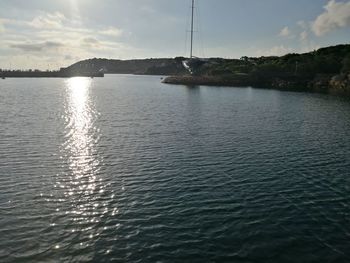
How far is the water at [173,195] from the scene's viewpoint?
63.9 feet

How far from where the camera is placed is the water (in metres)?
19.5

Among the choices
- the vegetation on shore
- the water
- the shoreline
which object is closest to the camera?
the water

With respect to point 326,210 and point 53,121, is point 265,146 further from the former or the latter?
point 53,121

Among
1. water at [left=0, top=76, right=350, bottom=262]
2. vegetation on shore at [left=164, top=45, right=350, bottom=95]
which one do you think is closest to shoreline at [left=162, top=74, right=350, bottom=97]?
vegetation on shore at [left=164, top=45, right=350, bottom=95]

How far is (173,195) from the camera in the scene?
89.2ft

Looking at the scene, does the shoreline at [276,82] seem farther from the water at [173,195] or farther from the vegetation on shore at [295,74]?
the water at [173,195]

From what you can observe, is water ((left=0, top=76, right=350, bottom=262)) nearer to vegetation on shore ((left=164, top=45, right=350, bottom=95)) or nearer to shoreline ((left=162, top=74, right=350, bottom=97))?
shoreline ((left=162, top=74, right=350, bottom=97))

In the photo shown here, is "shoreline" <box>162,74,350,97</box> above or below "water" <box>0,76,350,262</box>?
above

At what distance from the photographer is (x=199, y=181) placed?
30.7 metres

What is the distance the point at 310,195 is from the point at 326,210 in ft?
9.33

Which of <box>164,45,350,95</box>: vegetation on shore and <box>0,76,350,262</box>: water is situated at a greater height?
<box>164,45,350,95</box>: vegetation on shore

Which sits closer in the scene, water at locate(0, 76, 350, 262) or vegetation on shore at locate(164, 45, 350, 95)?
water at locate(0, 76, 350, 262)

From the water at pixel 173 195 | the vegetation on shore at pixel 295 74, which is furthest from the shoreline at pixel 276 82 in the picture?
the water at pixel 173 195

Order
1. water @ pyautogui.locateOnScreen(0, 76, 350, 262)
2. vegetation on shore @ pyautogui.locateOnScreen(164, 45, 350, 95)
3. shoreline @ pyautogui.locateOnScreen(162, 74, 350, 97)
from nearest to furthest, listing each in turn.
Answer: water @ pyautogui.locateOnScreen(0, 76, 350, 262) < shoreline @ pyautogui.locateOnScreen(162, 74, 350, 97) < vegetation on shore @ pyautogui.locateOnScreen(164, 45, 350, 95)
